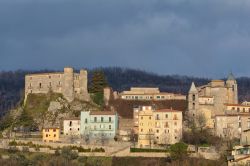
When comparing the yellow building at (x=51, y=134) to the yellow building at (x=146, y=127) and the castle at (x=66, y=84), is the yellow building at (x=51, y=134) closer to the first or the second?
the castle at (x=66, y=84)

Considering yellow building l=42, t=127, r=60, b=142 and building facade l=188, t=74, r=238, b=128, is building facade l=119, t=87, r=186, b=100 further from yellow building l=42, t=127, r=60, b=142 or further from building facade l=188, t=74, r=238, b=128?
yellow building l=42, t=127, r=60, b=142

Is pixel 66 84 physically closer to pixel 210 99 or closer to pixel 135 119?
pixel 135 119

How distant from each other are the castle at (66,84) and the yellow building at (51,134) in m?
7.36

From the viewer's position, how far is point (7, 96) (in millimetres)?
158250

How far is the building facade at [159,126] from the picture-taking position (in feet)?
311

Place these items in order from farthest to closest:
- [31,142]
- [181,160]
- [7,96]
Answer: [7,96], [31,142], [181,160]

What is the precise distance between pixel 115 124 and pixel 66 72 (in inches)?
416

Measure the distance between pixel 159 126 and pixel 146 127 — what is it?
4.75 ft

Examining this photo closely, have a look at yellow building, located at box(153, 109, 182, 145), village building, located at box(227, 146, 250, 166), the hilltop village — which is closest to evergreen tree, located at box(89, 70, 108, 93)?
the hilltop village

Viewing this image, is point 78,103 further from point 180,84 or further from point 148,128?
point 180,84

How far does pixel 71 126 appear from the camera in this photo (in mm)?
97500

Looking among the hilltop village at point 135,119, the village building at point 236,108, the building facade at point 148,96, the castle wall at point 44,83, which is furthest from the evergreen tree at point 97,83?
the village building at point 236,108

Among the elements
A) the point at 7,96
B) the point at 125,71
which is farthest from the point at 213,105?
the point at 125,71

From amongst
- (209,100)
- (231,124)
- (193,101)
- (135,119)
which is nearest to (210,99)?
(209,100)
